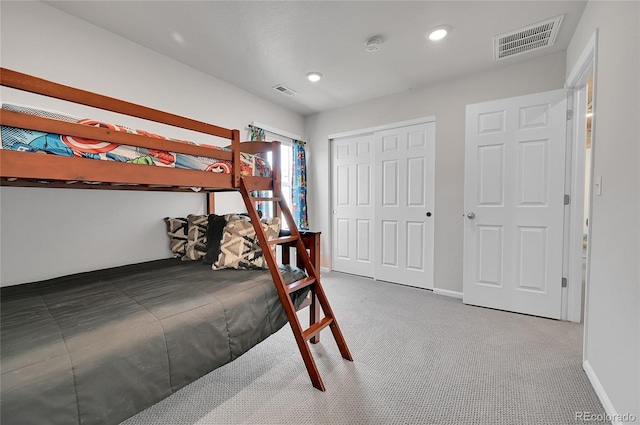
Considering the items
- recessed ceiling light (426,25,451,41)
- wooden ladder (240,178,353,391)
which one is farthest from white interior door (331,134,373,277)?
wooden ladder (240,178,353,391)

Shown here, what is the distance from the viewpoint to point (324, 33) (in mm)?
2154

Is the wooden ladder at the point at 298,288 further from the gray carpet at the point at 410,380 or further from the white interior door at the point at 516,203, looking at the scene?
the white interior door at the point at 516,203

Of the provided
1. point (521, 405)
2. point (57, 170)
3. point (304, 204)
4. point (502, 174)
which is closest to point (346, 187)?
point (304, 204)

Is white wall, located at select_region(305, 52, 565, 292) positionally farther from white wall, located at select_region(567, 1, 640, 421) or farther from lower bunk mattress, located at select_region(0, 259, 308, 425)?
lower bunk mattress, located at select_region(0, 259, 308, 425)

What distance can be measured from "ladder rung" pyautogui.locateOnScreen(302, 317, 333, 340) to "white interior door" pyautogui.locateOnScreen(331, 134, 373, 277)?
206 centimetres

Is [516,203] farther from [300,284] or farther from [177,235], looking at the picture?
[177,235]

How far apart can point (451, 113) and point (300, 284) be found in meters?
2.62

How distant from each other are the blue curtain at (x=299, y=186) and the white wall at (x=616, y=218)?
3134mm

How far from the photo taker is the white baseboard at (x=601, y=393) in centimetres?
129

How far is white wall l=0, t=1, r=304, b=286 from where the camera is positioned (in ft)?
5.73

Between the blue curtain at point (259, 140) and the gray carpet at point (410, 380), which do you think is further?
the blue curtain at point (259, 140)

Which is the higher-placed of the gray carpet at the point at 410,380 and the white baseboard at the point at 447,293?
the white baseboard at the point at 447,293

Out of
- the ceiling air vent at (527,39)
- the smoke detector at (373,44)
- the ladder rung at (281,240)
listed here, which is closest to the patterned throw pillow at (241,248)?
the ladder rung at (281,240)

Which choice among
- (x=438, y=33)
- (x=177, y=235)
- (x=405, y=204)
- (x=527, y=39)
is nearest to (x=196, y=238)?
(x=177, y=235)
